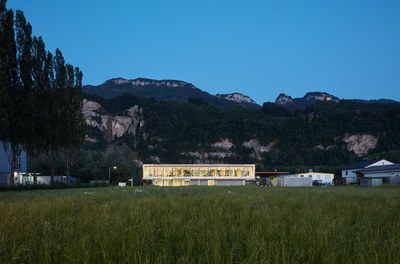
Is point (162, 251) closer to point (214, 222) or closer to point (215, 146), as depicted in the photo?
point (214, 222)

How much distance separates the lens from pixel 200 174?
79.6 metres

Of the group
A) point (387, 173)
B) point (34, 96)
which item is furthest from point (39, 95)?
point (387, 173)

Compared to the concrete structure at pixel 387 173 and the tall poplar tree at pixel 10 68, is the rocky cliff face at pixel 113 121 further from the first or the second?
the tall poplar tree at pixel 10 68

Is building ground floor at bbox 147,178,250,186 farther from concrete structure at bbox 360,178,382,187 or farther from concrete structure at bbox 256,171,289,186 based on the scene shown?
concrete structure at bbox 360,178,382,187

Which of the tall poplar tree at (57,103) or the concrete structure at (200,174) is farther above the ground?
the tall poplar tree at (57,103)

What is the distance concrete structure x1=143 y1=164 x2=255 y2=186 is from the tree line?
131ft

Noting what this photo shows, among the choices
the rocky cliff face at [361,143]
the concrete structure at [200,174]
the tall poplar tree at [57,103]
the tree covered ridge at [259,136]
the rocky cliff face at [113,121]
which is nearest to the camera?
the tall poplar tree at [57,103]

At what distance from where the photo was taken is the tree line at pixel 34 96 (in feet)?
93.6

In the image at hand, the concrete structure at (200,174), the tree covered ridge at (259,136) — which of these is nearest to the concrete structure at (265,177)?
the concrete structure at (200,174)

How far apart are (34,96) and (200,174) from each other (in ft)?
167

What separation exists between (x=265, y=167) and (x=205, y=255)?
13039 cm

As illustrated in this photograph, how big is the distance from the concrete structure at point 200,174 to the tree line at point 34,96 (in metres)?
40.1

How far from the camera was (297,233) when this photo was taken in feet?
12.6

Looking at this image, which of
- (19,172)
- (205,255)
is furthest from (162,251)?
(19,172)
